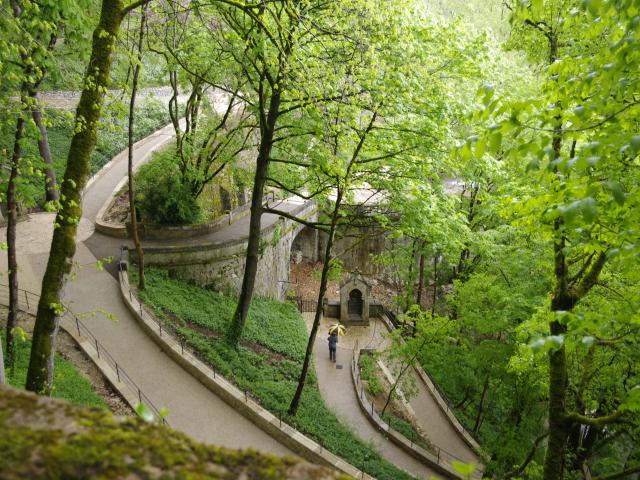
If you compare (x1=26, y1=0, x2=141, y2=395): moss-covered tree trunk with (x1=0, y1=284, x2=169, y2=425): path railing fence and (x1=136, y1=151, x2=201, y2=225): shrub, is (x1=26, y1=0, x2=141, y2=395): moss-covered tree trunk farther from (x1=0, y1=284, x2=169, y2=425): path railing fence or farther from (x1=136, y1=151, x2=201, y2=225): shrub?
(x1=136, y1=151, x2=201, y2=225): shrub

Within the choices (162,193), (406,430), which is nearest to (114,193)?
(162,193)

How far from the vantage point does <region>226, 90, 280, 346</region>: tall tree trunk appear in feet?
39.9

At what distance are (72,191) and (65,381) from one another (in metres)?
6.96

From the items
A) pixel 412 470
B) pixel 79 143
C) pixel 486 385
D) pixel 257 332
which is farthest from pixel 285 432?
pixel 79 143

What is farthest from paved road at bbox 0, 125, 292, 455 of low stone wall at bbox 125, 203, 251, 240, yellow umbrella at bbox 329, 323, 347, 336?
yellow umbrella at bbox 329, 323, 347, 336

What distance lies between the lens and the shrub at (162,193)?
1778 cm

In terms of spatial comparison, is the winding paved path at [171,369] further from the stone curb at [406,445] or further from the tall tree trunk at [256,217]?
the tall tree trunk at [256,217]

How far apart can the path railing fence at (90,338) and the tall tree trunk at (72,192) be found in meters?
5.61

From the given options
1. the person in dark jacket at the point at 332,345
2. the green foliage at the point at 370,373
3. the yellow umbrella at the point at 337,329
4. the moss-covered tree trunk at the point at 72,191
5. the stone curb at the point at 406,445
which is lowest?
the stone curb at the point at 406,445

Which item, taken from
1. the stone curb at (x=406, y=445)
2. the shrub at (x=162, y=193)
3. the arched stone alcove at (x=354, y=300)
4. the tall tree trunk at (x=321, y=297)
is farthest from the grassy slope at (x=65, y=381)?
the arched stone alcove at (x=354, y=300)

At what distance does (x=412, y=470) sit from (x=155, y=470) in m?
13.1

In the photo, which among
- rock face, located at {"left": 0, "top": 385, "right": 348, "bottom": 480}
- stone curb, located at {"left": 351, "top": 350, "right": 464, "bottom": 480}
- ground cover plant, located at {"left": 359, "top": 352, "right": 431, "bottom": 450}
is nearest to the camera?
rock face, located at {"left": 0, "top": 385, "right": 348, "bottom": 480}

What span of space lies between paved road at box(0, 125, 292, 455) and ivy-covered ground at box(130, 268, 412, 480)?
876 millimetres

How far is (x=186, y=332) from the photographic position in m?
13.6
